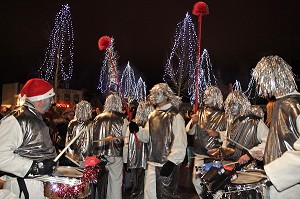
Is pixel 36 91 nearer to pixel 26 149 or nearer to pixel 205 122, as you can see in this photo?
pixel 26 149

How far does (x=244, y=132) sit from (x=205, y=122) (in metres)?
1.53

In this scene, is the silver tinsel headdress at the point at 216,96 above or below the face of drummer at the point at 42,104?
above

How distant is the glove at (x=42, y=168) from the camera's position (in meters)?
3.74

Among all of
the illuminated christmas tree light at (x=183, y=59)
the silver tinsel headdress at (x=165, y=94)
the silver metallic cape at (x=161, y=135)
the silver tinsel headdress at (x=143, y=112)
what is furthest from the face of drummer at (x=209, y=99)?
the illuminated christmas tree light at (x=183, y=59)

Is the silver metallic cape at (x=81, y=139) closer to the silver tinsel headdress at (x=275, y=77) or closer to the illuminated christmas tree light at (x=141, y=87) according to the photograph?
the silver tinsel headdress at (x=275, y=77)

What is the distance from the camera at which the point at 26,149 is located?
157 inches

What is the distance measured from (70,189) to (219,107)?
4.93 m

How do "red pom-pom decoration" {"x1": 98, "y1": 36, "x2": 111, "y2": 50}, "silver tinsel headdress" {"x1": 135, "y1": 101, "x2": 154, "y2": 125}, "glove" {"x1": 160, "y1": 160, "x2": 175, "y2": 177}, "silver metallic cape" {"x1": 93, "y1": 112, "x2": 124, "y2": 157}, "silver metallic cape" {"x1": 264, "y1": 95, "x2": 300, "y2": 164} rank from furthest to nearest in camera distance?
"silver tinsel headdress" {"x1": 135, "y1": 101, "x2": 154, "y2": 125}
"silver metallic cape" {"x1": 93, "y1": 112, "x2": 124, "y2": 157}
"red pom-pom decoration" {"x1": 98, "y1": 36, "x2": 111, "y2": 50}
"glove" {"x1": 160, "y1": 160, "x2": 175, "y2": 177}
"silver metallic cape" {"x1": 264, "y1": 95, "x2": 300, "y2": 164}

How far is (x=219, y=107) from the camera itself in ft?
26.1

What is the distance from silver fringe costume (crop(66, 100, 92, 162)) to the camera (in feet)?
26.8

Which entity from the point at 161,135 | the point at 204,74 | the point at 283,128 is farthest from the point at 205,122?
the point at 204,74

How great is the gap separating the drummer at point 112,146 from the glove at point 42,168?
14.4 feet

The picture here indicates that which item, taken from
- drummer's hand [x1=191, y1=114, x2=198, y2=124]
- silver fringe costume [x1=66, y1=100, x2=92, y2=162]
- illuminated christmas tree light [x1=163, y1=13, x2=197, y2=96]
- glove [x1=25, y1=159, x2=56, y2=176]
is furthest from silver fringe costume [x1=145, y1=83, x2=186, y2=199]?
illuminated christmas tree light [x1=163, y1=13, x2=197, y2=96]

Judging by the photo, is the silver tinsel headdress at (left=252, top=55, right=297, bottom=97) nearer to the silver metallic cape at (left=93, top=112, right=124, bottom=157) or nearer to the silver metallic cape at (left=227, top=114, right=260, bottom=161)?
the silver metallic cape at (left=227, top=114, right=260, bottom=161)
